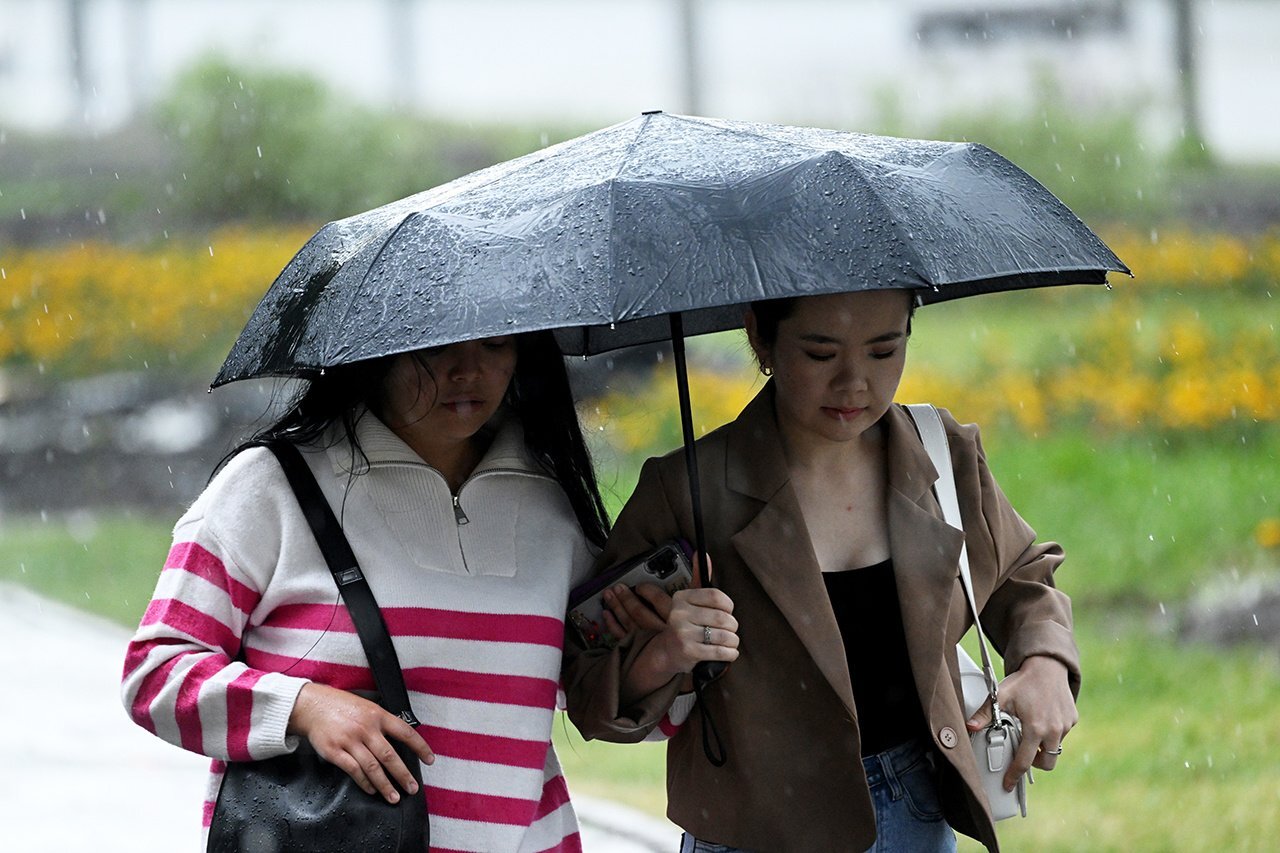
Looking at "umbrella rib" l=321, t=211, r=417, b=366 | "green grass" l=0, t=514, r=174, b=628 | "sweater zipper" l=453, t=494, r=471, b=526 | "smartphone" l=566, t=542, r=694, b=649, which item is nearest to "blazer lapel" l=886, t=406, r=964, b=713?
"smartphone" l=566, t=542, r=694, b=649

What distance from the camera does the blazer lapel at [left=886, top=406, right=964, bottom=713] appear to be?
8.28 feet

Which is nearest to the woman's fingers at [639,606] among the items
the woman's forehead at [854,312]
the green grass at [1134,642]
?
the woman's forehead at [854,312]

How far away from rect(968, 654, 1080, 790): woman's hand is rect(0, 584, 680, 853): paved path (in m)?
2.42

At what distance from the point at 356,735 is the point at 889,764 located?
2.80ft

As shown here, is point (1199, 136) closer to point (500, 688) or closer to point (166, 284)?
point (166, 284)

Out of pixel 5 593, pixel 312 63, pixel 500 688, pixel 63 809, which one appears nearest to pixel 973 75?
pixel 312 63

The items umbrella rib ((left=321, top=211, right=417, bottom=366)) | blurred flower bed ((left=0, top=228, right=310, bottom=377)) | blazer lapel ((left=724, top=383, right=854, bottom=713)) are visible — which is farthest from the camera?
blurred flower bed ((left=0, top=228, right=310, bottom=377))

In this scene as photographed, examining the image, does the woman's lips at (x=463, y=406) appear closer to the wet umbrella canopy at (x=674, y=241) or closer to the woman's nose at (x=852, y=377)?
the wet umbrella canopy at (x=674, y=241)

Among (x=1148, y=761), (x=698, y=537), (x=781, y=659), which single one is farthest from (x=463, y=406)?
(x=1148, y=761)

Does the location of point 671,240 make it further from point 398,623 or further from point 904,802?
point 904,802

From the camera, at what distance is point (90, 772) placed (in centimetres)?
597

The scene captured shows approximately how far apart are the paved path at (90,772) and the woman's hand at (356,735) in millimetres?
2613

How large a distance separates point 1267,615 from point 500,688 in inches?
203

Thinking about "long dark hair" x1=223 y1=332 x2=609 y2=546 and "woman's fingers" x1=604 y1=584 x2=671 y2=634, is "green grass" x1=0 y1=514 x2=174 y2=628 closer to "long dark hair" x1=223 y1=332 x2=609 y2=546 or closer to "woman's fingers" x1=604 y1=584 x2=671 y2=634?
"long dark hair" x1=223 y1=332 x2=609 y2=546
